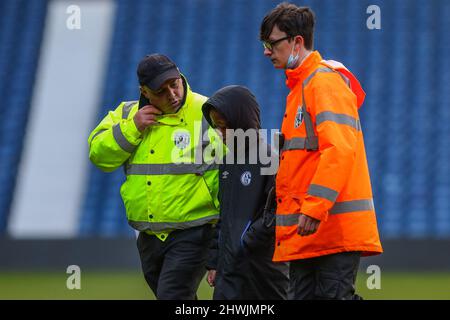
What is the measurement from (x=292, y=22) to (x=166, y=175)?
98 centimetres

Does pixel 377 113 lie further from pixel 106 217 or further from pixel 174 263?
pixel 174 263

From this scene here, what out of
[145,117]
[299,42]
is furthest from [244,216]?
Result: [299,42]

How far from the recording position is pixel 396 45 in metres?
11.7

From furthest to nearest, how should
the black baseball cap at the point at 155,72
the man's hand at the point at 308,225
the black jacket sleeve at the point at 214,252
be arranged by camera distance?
1. the black baseball cap at the point at 155,72
2. the black jacket sleeve at the point at 214,252
3. the man's hand at the point at 308,225

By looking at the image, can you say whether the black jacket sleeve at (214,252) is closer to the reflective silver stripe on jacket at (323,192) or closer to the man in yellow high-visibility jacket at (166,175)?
the man in yellow high-visibility jacket at (166,175)

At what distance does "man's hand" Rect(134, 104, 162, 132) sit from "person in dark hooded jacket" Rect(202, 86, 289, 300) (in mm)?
300

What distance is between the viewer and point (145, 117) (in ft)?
14.6

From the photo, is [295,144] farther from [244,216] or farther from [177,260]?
[177,260]

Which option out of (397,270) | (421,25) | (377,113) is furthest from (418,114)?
(397,270)

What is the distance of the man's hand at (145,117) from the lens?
4449 mm

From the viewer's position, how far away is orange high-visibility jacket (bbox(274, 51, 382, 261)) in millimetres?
3652

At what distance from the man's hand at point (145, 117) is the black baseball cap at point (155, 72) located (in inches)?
4.3

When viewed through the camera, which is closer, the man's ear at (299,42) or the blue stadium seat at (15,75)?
the man's ear at (299,42)

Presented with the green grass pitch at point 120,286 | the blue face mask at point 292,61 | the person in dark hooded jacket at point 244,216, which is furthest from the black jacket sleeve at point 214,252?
the green grass pitch at point 120,286
